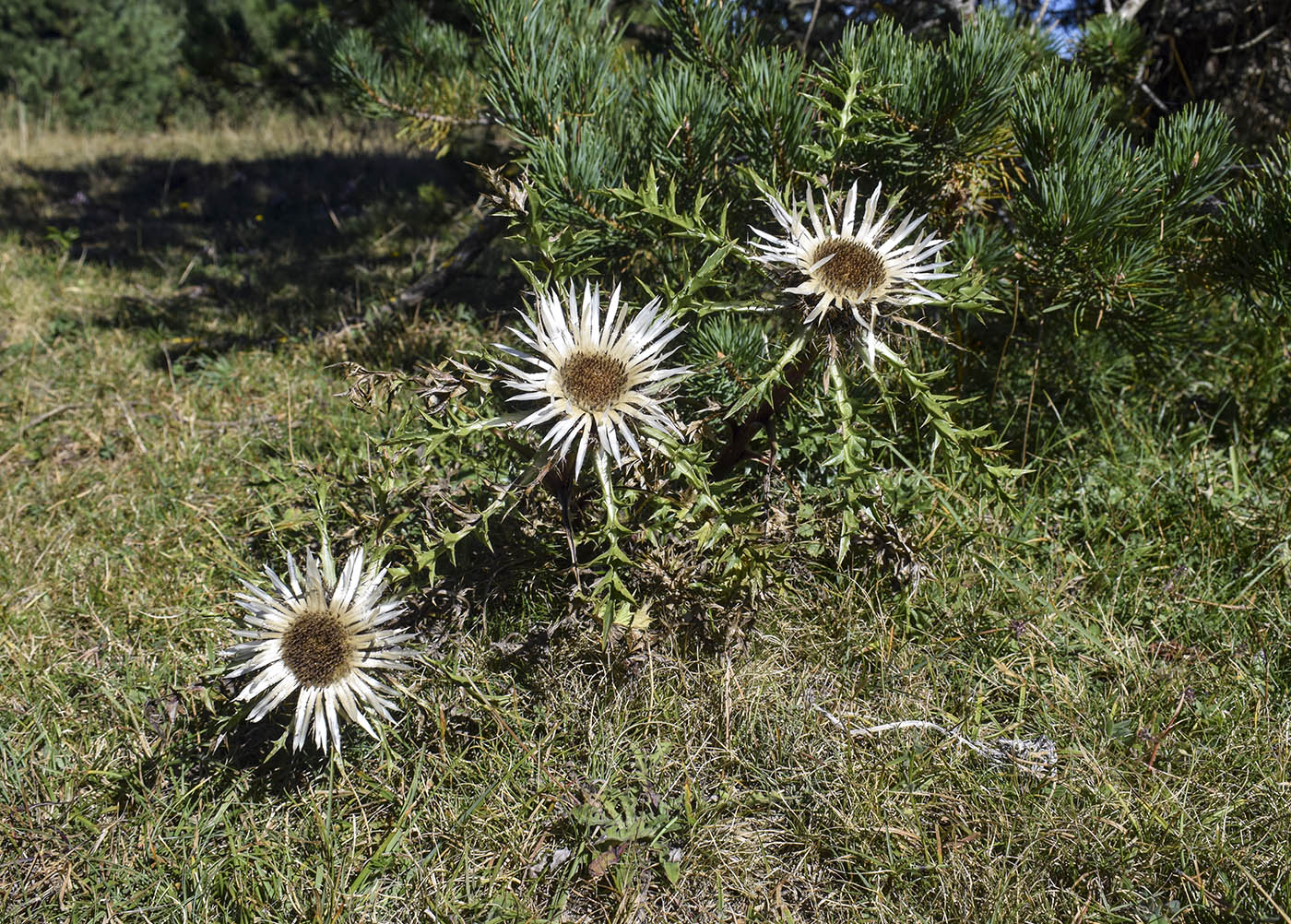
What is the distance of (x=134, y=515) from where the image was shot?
9.34 feet

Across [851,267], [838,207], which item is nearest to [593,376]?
[851,267]

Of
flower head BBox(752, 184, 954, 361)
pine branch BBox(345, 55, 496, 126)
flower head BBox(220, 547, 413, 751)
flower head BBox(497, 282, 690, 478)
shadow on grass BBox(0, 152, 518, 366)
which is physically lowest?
flower head BBox(220, 547, 413, 751)

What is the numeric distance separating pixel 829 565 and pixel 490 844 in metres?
1.17

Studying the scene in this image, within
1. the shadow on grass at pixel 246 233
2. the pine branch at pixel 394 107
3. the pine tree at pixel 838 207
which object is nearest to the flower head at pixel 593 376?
the pine tree at pixel 838 207

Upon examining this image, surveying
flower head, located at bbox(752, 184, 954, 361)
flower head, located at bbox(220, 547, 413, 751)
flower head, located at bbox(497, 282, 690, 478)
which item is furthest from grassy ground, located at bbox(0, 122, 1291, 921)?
flower head, located at bbox(752, 184, 954, 361)

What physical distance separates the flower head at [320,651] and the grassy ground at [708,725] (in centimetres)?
15

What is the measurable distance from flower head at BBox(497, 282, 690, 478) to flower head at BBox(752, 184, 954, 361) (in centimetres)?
30

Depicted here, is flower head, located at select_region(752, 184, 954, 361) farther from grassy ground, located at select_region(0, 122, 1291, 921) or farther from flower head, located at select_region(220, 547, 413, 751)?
flower head, located at select_region(220, 547, 413, 751)

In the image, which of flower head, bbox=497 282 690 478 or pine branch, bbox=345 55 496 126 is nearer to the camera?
flower head, bbox=497 282 690 478

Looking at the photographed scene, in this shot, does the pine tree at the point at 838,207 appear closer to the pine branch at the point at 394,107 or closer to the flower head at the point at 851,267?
the flower head at the point at 851,267

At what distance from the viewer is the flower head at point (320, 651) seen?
1.91 m

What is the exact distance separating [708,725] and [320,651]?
92 cm

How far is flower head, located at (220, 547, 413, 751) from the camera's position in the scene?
1.91 metres

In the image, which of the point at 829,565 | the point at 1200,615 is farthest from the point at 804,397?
the point at 1200,615
